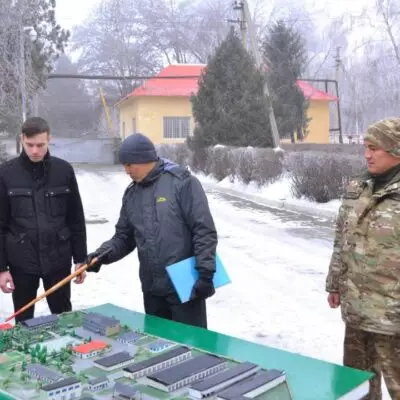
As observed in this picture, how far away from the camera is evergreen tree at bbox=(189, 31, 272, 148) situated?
734 inches

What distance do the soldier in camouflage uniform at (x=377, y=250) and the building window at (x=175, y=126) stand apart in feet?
91.2

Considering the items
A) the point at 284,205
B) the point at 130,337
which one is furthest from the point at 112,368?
the point at 284,205

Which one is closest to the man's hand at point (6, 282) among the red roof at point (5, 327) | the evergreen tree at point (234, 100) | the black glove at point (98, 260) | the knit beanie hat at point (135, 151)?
the black glove at point (98, 260)

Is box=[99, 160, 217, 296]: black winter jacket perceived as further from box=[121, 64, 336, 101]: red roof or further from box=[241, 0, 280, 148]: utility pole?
box=[121, 64, 336, 101]: red roof

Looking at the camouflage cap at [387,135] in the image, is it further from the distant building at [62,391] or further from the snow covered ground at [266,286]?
the snow covered ground at [266,286]

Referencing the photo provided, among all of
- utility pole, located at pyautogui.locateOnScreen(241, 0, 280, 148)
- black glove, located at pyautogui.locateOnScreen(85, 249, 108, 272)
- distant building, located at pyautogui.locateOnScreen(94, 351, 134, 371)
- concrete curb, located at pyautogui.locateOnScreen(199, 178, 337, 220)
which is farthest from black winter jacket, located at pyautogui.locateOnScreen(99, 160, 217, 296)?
utility pole, located at pyautogui.locateOnScreen(241, 0, 280, 148)

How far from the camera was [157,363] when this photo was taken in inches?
83.3

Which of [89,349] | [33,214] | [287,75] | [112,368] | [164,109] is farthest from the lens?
[164,109]

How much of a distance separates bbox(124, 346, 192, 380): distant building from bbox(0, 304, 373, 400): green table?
0.19 m

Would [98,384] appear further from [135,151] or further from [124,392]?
[135,151]

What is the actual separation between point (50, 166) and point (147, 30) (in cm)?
4560

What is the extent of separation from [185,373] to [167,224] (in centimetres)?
106

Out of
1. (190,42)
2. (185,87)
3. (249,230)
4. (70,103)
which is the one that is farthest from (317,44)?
(249,230)

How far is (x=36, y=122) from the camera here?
3.25 m
